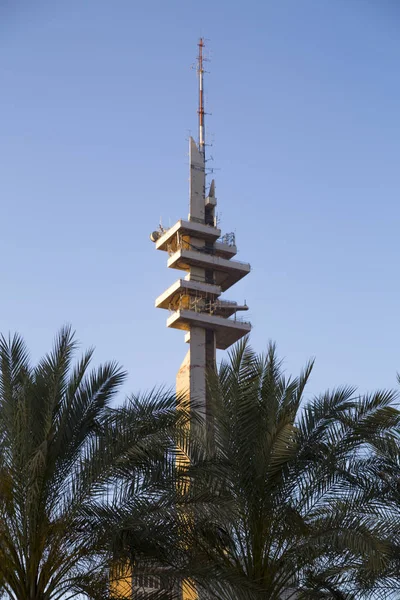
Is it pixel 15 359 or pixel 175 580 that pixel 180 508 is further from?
pixel 15 359

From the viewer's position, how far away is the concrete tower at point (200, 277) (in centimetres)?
6197

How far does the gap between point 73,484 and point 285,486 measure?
349cm

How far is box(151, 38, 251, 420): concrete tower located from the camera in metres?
62.0

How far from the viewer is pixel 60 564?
15578 millimetres

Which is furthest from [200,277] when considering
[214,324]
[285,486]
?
[285,486]

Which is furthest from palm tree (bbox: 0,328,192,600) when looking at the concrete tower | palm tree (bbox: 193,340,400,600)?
the concrete tower

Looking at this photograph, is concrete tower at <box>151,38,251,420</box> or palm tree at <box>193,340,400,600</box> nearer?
palm tree at <box>193,340,400,600</box>

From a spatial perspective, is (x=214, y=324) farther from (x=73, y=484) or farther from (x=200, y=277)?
(x=73, y=484)

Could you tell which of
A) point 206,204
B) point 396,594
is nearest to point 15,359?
point 396,594

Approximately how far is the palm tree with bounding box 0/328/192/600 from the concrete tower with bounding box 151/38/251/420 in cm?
4316

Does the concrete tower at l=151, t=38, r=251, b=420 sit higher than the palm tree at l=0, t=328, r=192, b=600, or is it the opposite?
the concrete tower at l=151, t=38, r=251, b=420

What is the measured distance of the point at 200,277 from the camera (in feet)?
210

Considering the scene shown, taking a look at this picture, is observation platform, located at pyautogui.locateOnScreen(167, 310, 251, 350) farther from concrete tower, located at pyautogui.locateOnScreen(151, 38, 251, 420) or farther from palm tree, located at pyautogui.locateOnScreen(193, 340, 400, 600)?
palm tree, located at pyautogui.locateOnScreen(193, 340, 400, 600)

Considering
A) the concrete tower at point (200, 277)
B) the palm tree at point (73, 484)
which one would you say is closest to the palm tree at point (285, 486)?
the palm tree at point (73, 484)
